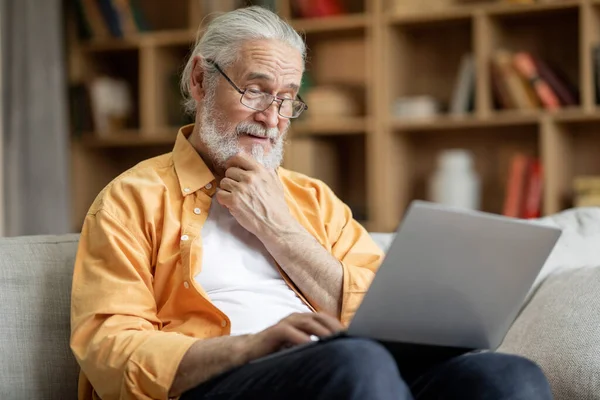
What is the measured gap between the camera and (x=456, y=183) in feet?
11.3

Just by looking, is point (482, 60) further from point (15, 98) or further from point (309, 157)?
point (15, 98)

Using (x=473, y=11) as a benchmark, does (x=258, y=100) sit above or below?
below

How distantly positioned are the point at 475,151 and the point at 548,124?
409 millimetres

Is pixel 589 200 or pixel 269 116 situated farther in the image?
pixel 589 200

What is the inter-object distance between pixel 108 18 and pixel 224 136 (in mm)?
2397

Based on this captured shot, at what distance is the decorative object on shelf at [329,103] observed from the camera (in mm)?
3627

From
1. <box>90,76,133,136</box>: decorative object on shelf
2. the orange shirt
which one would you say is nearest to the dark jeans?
the orange shirt

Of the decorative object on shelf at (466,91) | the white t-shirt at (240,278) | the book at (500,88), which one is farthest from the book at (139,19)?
the white t-shirt at (240,278)

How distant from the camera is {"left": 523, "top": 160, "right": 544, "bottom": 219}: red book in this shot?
3363 mm

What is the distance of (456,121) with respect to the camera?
3.45 m

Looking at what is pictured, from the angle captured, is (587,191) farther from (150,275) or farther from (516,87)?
(150,275)

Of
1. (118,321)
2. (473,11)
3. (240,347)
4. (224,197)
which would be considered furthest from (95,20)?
(240,347)

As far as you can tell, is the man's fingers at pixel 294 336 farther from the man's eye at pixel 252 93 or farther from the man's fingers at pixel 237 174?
the man's eye at pixel 252 93

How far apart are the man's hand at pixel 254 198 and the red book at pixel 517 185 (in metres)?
1.86
